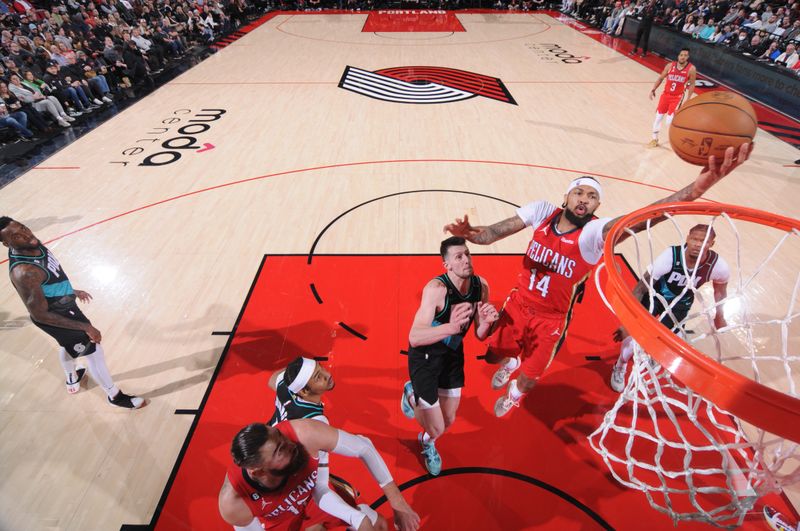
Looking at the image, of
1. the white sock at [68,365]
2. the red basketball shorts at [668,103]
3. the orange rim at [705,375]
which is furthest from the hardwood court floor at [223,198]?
the orange rim at [705,375]

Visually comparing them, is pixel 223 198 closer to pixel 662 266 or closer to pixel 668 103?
pixel 662 266

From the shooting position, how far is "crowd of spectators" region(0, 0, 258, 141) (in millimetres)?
9008

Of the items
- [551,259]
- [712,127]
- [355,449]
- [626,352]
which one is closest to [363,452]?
[355,449]

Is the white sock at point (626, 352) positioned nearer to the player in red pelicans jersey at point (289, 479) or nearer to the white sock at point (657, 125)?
the player in red pelicans jersey at point (289, 479)

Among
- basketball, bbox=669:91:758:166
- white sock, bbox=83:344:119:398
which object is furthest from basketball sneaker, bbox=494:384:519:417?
white sock, bbox=83:344:119:398

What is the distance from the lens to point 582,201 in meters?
3.00

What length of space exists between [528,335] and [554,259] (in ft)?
2.01

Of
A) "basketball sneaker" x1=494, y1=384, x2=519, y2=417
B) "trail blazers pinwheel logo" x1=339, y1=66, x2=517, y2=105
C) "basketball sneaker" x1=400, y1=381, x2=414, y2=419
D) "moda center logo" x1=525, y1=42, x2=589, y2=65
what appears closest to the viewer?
"basketball sneaker" x1=400, y1=381, x2=414, y2=419

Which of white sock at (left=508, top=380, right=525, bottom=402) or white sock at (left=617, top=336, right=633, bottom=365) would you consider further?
white sock at (left=617, top=336, right=633, bottom=365)

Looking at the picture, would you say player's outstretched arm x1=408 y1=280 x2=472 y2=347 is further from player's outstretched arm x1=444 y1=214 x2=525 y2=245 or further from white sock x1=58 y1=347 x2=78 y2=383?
white sock x1=58 y1=347 x2=78 y2=383

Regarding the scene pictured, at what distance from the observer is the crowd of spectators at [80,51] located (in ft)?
29.6

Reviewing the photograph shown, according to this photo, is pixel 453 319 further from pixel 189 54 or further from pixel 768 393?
pixel 189 54

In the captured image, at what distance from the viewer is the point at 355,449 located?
2252mm

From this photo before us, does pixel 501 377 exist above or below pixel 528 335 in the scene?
below
